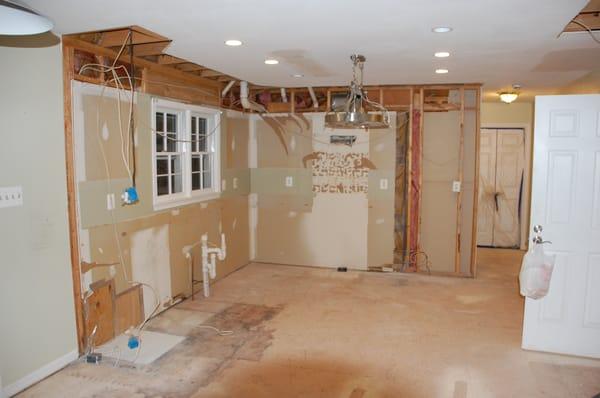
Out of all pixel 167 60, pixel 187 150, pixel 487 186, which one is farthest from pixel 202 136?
pixel 487 186

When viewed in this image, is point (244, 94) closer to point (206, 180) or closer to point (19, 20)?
point (206, 180)

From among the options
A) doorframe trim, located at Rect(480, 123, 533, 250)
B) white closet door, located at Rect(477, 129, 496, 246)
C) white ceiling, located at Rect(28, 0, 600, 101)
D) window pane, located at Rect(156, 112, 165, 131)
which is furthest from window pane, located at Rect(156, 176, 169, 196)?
doorframe trim, located at Rect(480, 123, 533, 250)

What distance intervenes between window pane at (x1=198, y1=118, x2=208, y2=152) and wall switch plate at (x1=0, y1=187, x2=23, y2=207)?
100 inches

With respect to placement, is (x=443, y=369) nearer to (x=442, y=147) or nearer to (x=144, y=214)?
(x=144, y=214)

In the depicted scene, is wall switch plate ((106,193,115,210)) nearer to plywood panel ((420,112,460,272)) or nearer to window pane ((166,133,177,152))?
window pane ((166,133,177,152))

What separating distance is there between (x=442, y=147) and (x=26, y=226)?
490 centimetres

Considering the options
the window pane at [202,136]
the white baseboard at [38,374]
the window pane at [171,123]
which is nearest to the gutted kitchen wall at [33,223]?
the white baseboard at [38,374]

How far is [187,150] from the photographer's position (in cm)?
509

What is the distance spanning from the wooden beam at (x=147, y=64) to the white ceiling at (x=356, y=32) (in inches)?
9.1

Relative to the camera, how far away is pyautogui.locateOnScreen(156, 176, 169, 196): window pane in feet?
15.6

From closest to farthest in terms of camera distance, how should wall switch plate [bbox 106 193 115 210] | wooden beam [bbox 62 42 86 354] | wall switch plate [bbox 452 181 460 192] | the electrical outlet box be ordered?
wooden beam [bbox 62 42 86 354]
wall switch plate [bbox 106 193 115 210]
wall switch plate [bbox 452 181 460 192]
the electrical outlet box

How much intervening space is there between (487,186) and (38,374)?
23.4 feet

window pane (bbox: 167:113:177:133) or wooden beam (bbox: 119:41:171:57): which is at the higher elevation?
wooden beam (bbox: 119:41:171:57)

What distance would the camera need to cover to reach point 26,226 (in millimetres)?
3127
